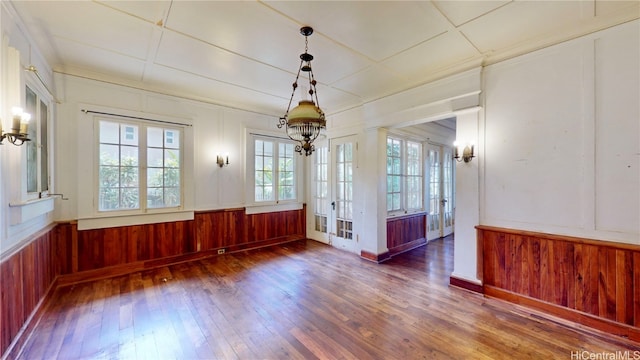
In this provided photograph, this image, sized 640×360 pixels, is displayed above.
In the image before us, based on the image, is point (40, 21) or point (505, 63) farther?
point (505, 63)

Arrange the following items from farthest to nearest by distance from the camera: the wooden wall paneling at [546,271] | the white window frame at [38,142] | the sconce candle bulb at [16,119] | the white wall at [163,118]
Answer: the white wall at [163,118] → the wooden wall paneling at [546,271] → the white window frame at [38,142] → the sconce candle bulb at [16,119]

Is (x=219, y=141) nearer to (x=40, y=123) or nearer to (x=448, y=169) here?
(x=40, y=123)

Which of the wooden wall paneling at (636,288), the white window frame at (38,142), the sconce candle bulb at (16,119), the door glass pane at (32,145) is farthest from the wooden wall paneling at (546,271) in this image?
the door glass pane at (32,145)

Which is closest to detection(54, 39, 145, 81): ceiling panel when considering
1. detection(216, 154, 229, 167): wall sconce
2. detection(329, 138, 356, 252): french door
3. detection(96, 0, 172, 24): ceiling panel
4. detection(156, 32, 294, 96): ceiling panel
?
detection(156, 32, 294, 96): ceiling panel

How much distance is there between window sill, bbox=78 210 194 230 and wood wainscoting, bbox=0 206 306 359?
0.07 m

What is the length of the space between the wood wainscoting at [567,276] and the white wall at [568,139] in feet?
0.42

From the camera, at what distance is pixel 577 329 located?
2.42 meters

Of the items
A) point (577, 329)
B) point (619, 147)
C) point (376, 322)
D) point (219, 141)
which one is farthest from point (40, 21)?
point (577, 329)

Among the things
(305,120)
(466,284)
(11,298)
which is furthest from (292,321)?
(11,298)

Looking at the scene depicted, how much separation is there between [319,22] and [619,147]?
3.02m

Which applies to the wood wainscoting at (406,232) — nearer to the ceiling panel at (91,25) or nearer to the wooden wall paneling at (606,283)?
the wooden wall paneling at (606,283)

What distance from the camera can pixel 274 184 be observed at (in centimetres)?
547

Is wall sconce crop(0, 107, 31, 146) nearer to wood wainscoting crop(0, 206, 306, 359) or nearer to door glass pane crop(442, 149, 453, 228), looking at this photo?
wood wainscoting crop(0, 206, 306, 359)

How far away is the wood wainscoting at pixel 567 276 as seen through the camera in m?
2.28
